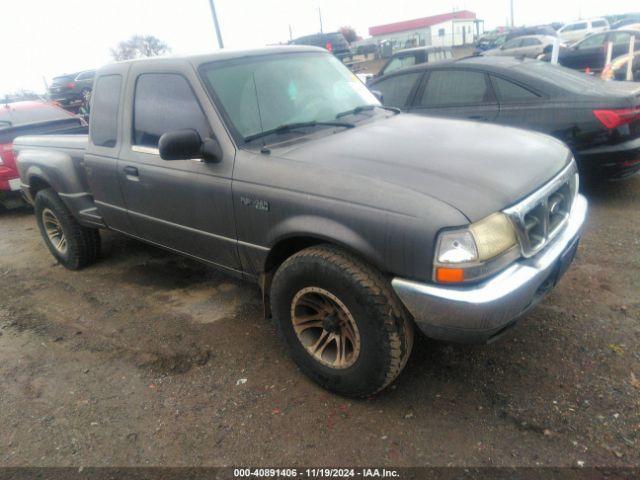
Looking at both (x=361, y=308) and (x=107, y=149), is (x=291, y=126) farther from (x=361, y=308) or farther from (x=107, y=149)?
(x=107, y=149)

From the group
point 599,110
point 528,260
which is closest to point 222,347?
point 528,260

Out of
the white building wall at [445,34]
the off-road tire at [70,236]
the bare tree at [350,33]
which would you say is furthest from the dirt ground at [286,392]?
the bare tree at [350,33]

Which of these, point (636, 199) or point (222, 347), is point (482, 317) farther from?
point (636, 199)

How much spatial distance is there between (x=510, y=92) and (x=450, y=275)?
151 inches

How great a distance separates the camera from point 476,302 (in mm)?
2092

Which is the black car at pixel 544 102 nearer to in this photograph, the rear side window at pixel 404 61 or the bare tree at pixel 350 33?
the rear side window at pixel 404 61

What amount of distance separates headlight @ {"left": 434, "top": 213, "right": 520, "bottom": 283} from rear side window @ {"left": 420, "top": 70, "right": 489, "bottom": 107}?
3694 millimetres

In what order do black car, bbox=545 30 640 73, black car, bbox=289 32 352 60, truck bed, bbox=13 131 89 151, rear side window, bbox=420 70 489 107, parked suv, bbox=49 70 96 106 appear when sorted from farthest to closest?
black car, bbox=289 32 352 60, parked suv, bbox=49 70 96 106, black car, bbox=545 30 640 73, rear side window, bbox=420 70 489 107, truck bed, bbox=13 131 89 151

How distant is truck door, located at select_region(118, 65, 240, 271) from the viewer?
2.97 meters

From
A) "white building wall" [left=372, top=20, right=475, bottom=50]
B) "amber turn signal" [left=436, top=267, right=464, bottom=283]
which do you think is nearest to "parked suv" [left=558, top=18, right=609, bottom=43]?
"white building wall" [left=372, top=20, right=475, bottom=50]

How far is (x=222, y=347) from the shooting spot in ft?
10.9

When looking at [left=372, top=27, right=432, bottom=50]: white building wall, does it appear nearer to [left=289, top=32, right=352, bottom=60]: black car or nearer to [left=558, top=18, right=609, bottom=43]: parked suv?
[left=289, top=32, right=352, bottom=60]: black car

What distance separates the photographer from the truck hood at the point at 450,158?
88.4 inches

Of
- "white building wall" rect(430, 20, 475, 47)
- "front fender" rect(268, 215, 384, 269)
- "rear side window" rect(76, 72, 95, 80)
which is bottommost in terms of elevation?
"white building wall" rect(430, 20, 475, 47)
